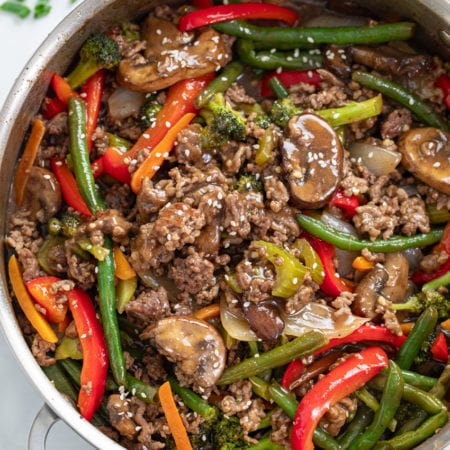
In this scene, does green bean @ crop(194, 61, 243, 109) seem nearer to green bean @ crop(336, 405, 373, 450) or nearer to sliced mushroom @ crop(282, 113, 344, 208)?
sliced mushroom @ crop(282, 113, 344, 208)

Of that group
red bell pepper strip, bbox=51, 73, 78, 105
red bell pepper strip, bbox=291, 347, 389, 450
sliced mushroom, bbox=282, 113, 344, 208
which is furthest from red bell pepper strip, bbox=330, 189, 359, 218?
red bell pepper strip, bbox=51, 73, 78, 105

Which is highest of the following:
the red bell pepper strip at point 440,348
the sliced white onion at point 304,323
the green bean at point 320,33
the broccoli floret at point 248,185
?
the green bean at point 320,33

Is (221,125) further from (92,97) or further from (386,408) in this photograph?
(386,408)

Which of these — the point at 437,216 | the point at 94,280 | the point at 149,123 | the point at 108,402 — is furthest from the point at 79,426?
the point at 437,216

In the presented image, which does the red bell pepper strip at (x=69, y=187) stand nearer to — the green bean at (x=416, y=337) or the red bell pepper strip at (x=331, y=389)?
the red bell pepper strip at (x=331, y=389)

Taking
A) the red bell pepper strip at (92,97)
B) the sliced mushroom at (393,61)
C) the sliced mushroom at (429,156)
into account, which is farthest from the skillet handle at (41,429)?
the sliced mushroom at (393,61)
